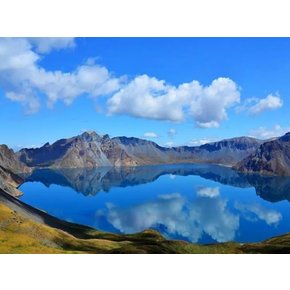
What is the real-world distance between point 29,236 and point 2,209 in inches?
422

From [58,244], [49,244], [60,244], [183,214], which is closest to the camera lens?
[49,244]

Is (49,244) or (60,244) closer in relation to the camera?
(49,244)

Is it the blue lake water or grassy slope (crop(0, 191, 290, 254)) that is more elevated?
the blue lake water

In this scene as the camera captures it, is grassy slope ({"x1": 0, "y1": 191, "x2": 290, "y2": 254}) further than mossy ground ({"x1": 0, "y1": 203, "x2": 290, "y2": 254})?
Yes

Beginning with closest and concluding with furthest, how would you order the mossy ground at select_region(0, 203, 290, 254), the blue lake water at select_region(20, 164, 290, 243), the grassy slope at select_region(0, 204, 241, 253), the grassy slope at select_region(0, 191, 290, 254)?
the grassy slope at select_region(0, 204, 241, 253), the mossy ground at select_region(0, 203, 290, 254), the grassy slope at select_region(0, 191, 290, 254), the blue lake water at select_region(20, 164, 290, 243)

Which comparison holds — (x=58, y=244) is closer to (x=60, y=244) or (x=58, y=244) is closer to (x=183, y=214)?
(x=60, y=244)

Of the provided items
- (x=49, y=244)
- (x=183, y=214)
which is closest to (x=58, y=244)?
(x=49, y=244)

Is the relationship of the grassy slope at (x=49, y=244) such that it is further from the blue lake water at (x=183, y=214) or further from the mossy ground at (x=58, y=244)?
the blue lake water at (x=183, y=214)

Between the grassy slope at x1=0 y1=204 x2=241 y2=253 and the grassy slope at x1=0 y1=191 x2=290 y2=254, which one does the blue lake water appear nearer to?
the grassy slope at x1=0 y1=191 x2=290 y2=254

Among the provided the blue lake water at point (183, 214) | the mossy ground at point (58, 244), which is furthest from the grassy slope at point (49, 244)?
the blue lake water at point (183, 214)

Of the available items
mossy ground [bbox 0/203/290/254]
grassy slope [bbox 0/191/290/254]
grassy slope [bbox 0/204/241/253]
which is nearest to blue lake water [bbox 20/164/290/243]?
grassy slope [bbox 0/191/290/254]
